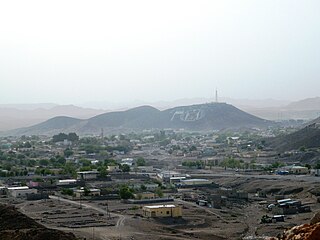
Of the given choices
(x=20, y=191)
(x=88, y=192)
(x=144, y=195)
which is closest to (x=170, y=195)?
(x=144, y=195)

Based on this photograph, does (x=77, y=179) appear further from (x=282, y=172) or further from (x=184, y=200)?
(x=282, y=172)

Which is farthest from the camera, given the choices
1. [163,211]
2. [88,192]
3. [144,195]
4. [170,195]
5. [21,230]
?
[170,195]

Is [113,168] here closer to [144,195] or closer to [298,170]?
[298,170]

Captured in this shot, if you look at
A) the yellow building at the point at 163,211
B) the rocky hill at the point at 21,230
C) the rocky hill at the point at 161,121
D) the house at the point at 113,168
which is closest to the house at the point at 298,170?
the house at the point at 113,168

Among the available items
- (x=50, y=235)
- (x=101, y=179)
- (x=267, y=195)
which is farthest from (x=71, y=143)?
(x=50, y=235)

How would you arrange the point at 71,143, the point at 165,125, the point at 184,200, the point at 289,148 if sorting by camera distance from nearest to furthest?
the point at 184,200, the point at 289,148, the point at 71,143, the point at 165,125

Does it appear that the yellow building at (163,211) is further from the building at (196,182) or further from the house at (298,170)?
the house at (298,170)
